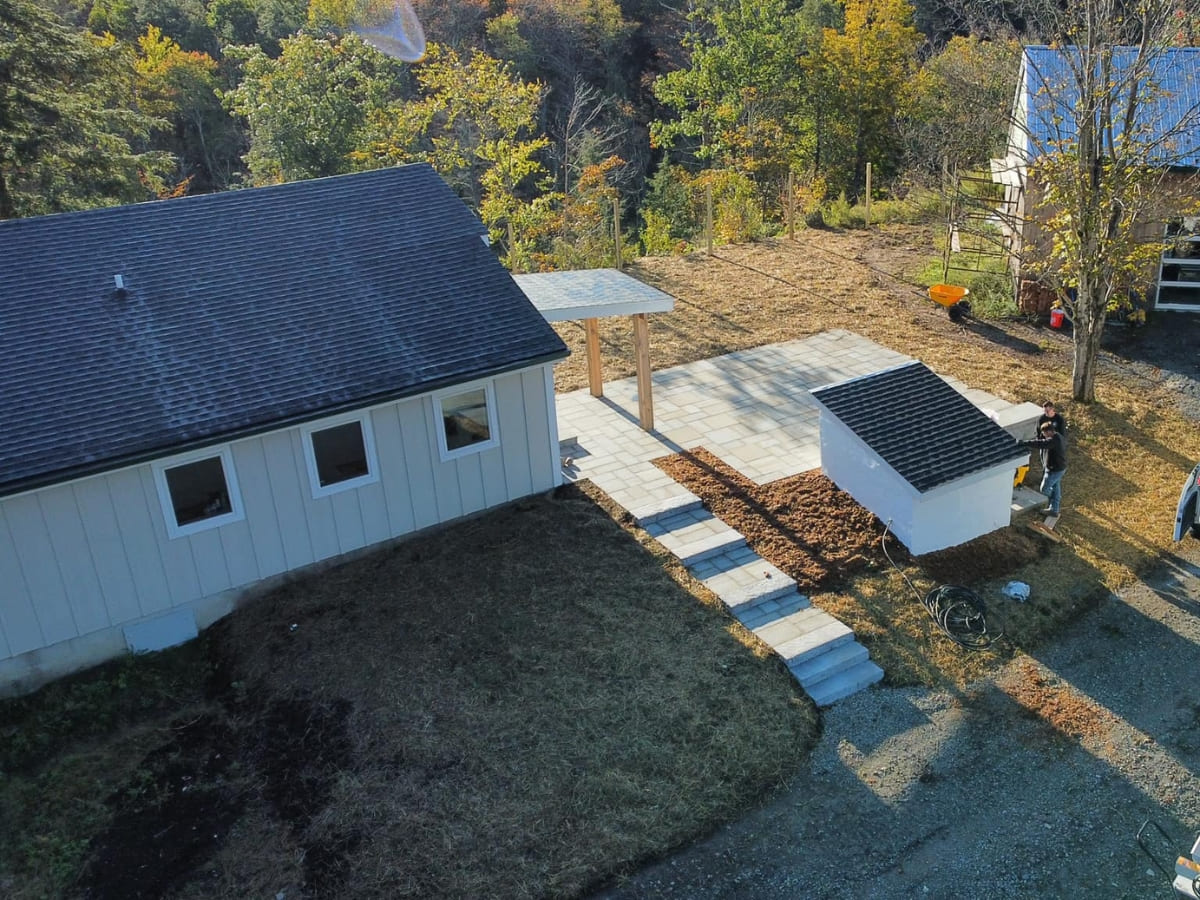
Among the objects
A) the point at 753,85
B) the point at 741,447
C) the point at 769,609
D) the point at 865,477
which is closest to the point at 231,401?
the point at 769,609

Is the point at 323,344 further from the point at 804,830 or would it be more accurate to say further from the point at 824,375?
the point at 824,375

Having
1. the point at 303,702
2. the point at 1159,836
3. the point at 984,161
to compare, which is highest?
the point at 984,161

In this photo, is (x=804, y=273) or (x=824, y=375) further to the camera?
(x=804, y=273)

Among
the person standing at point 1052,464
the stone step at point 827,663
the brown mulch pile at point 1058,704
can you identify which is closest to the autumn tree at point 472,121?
the person standing at point 1052,464

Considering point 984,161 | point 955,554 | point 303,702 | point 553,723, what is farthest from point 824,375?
point 984,161

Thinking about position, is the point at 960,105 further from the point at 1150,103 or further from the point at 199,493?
the point at 199,493

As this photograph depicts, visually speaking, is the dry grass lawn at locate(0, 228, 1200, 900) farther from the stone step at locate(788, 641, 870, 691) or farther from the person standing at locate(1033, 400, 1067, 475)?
the person standing at locate(1033, 400, 1067, 475)

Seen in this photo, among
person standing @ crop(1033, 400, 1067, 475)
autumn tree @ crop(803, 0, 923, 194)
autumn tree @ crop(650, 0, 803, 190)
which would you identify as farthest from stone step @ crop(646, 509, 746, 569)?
autumn tree @ crop(803, 0, 923, 194)
